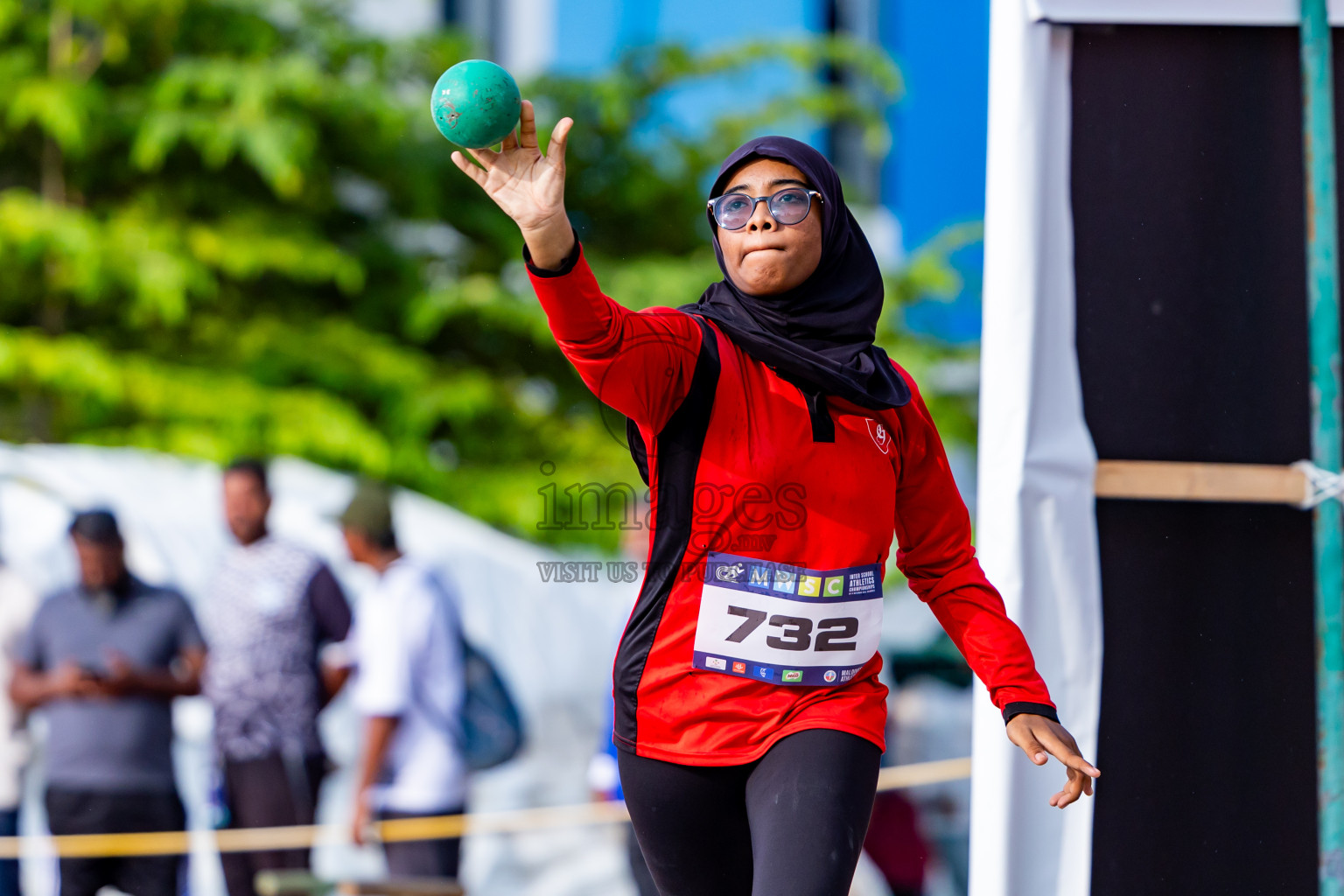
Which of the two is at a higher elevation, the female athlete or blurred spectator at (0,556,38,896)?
the female athlete

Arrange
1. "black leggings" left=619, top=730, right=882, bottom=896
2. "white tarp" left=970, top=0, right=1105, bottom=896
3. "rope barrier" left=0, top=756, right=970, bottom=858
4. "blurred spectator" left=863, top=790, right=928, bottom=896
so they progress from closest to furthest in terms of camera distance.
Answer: "black leggings" left=619, top=730, right=882, bottom=896 < "white tarp" left=970, top=0, right=1105, bottom=896 < "rope barrier" left=0, top=756, right=970, bottom=858 < "blurred spectator" left=863, top=790, right=928, bottom=896

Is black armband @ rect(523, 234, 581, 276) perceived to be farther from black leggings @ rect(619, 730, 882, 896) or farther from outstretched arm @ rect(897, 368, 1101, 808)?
black leggings @ rect(619, 730, 882, 896)

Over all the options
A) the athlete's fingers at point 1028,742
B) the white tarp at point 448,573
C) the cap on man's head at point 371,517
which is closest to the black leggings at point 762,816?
the athlete's fingers at point 1028,742

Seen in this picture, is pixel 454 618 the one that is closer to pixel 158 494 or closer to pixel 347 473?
pixel 158 494

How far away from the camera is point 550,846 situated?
7352 millimetres

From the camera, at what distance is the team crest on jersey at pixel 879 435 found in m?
2.28

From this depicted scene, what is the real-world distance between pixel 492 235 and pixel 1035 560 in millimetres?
8371

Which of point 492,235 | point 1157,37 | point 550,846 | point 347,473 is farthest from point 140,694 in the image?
point 492,235

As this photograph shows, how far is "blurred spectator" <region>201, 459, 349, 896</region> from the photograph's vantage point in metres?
5.21

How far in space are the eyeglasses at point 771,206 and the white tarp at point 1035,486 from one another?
0.78m

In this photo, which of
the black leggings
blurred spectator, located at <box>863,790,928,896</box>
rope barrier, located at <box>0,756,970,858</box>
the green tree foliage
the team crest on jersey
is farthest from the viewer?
the green tree foliage

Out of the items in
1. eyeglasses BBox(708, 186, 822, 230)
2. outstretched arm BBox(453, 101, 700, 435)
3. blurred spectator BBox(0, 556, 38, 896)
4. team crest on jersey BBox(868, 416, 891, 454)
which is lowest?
blurred spectator BBox(0, 556, 38, 896)

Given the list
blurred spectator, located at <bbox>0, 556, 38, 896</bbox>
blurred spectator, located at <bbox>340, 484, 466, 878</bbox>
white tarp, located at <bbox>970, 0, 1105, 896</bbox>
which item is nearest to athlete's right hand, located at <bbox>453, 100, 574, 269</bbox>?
white tarp, located at <bbox>970, 0, 1105, 896</bbox>

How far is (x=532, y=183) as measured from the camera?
76.4 inches
